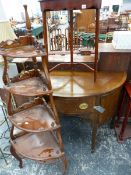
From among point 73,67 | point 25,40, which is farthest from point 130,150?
point 25,40

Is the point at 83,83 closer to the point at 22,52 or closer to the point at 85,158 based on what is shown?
the point at 22,52

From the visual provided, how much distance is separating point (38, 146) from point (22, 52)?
73 cm

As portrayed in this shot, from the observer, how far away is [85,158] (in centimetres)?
152

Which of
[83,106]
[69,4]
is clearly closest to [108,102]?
[83,106]

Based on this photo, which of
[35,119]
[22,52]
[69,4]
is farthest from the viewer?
[35,119]

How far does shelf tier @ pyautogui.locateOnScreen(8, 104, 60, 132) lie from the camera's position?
108 cm

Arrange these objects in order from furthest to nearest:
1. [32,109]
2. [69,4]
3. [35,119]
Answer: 1. [32,109]
2. [35,119]
3. [69,4]

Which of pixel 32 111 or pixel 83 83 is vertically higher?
pixel 83 83

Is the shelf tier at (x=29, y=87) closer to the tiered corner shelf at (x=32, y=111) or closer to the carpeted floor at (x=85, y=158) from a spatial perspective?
the tiered corner shelf at (x=32, y=111)

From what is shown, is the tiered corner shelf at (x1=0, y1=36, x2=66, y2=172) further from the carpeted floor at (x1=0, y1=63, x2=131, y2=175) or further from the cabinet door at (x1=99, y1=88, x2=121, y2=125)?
the cabinet door at (x1=99, y1=88, x2=121, y2=125)

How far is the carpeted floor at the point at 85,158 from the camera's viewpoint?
1409mm

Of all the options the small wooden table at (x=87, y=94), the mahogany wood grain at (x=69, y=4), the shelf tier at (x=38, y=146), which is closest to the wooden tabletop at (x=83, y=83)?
the small wooden table at (x=87, y=94)

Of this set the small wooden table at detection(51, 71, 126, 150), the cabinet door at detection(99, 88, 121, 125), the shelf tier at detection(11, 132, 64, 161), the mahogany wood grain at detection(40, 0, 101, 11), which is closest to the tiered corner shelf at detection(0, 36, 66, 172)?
the shelf tier at detection(11, 132, 64, 161)

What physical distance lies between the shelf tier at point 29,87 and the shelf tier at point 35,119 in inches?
9.3
